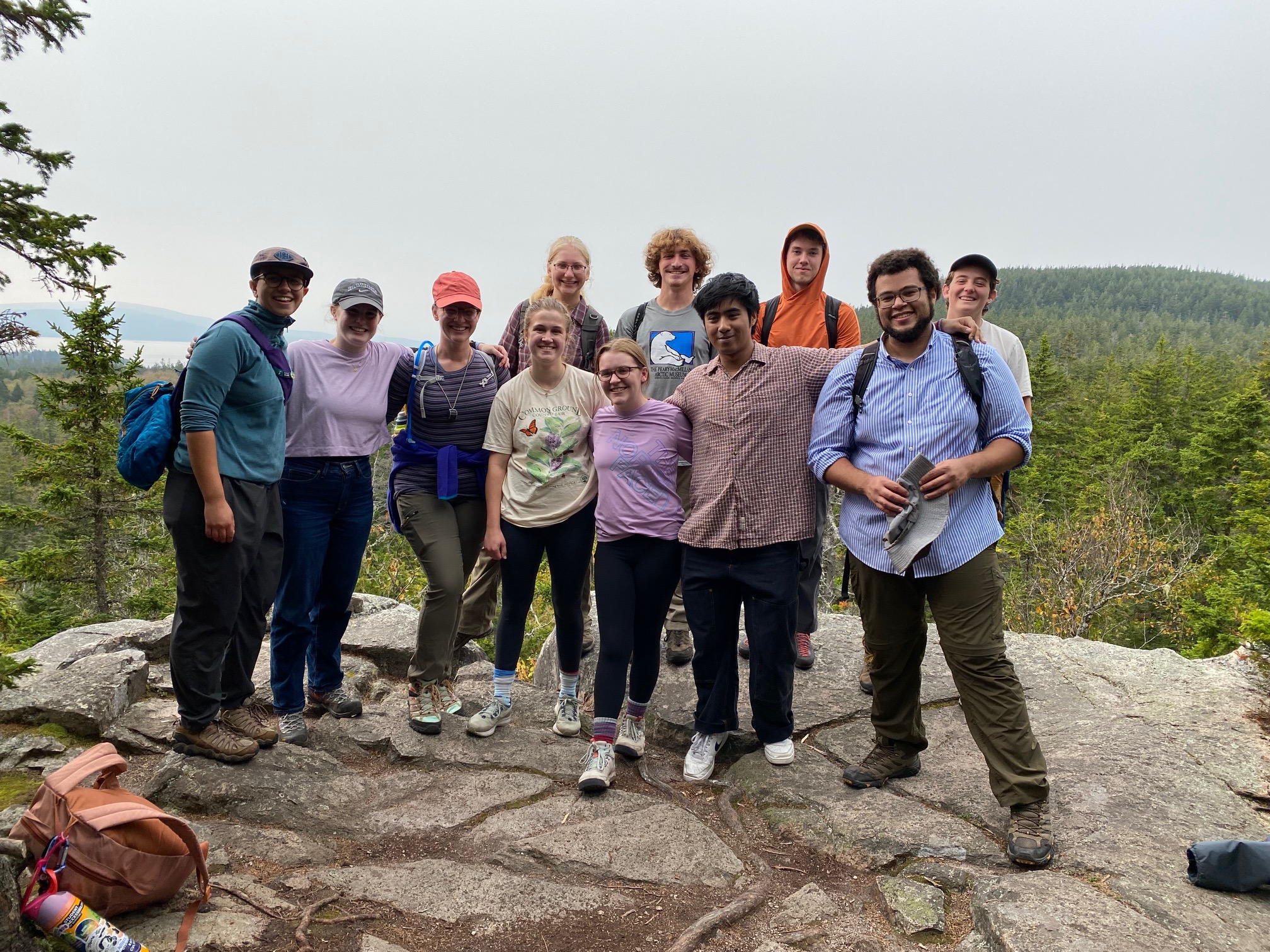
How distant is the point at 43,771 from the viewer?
4227 mm

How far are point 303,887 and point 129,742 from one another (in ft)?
7.83

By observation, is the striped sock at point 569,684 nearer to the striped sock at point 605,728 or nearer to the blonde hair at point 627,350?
the striped sock at point 605,728

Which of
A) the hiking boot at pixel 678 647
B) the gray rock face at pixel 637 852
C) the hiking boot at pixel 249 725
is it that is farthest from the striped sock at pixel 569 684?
the hiking boot at pixel 249 725

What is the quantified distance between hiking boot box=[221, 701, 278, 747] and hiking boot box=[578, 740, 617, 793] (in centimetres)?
179

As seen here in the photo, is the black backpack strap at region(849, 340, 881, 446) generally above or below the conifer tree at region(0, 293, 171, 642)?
above

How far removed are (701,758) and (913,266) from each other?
3006mm

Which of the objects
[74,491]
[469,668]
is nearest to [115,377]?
Answer: [74,491]

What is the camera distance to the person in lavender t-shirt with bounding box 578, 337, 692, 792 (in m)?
4.36

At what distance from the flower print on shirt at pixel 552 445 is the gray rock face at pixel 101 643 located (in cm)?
476

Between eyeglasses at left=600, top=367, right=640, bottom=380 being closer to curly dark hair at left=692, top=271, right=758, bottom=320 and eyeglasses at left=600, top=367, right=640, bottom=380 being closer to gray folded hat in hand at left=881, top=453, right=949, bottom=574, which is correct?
curly dark hair at left=692, top=271, right=758, bottom=320

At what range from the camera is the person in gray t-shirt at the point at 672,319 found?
5.12 m

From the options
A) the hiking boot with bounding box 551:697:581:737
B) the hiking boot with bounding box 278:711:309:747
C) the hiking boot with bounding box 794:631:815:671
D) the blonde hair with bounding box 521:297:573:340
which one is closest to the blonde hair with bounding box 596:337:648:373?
the blonde hair with bounding box 521:297:573:340

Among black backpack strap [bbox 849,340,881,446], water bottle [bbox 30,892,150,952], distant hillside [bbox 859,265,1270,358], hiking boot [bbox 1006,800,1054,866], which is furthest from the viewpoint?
distant hillside [bbox 859,265,1270,358]

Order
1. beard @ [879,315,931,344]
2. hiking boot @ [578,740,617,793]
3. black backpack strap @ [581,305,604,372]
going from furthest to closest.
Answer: black backpack strap @ [581,305,604,372]
hiking boot @ [578,740,617,793]
beard @ [879,315,931,344]
